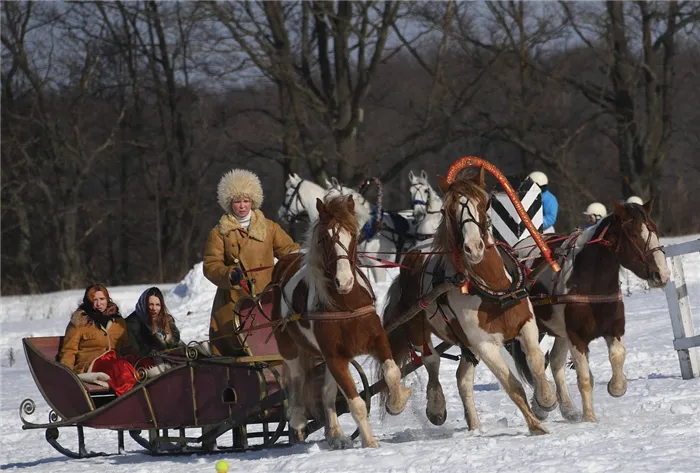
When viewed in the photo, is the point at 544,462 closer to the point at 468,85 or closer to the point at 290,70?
the point at 290,70

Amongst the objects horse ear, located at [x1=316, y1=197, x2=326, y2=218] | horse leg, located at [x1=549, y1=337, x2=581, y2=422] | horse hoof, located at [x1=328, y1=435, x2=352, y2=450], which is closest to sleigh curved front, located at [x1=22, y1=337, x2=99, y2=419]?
horse hoof, located at [x1=328, y1=435, x2=352, y2=450]

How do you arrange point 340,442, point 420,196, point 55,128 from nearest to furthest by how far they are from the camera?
1. point 340,442
2. point 420,196
3. point 55,128

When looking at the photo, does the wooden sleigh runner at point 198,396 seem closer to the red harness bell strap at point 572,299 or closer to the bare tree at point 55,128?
the red harness bell strap at point 572,299

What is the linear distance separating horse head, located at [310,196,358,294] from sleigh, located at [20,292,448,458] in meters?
0.94

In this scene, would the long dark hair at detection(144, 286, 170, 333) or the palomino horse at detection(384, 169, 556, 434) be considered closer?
the palomino horse at detection(384, 169, 556, 434)

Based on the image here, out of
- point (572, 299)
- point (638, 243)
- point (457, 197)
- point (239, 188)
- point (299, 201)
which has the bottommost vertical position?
point (572, 299)

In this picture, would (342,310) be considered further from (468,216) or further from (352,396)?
(468,216)

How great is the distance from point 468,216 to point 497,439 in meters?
1.44

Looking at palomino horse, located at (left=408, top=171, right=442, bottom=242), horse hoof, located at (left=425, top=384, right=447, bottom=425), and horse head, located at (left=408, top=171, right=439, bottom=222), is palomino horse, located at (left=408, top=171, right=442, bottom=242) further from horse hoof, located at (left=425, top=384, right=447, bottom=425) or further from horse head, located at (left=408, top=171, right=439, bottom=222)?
horse hoof, located at (left=425, top=384, right=447, bottom=425)

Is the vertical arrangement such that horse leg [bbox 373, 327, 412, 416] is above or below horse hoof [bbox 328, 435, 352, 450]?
above

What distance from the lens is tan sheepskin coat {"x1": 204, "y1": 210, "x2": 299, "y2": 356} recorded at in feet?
30.8

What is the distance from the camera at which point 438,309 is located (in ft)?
27.8

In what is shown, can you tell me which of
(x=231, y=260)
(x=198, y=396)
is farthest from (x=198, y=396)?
(x=231, y=260)

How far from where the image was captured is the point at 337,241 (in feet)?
25.6
